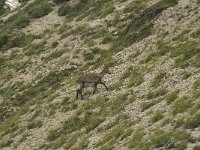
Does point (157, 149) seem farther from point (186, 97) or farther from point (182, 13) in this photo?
point (182, 13)

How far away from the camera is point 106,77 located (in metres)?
37.6

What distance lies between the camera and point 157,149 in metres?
22.4

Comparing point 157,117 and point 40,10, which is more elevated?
point 157,117

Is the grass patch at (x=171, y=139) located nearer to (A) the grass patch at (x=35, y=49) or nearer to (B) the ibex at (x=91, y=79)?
(B) the ibex at (x=91, y=79)

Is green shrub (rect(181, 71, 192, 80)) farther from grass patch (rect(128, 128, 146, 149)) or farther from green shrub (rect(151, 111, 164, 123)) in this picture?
grass patch (rect(128, 128, 146, 149))

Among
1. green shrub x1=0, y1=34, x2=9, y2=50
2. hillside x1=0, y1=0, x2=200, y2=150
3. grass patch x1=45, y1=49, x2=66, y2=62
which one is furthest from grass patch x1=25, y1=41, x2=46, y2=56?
green shrub x1=0, y1=34, x2=9, y2=50

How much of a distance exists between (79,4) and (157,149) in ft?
131

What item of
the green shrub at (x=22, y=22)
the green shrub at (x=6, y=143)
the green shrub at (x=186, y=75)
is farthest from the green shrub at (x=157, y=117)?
the green shrub at (x=22, y=22)

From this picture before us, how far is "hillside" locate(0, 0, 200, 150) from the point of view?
1032 inches

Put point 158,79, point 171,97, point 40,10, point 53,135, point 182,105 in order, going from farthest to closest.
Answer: point 40,10 → point 53,135 → point 158,79 → point 171,97 → point 182,105

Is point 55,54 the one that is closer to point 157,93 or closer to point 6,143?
point 6,143

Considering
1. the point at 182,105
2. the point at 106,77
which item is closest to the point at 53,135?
the point at 106,77

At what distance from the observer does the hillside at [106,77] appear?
26.2 m

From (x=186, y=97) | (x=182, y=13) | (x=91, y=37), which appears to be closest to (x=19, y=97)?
(x=91, y=37)
